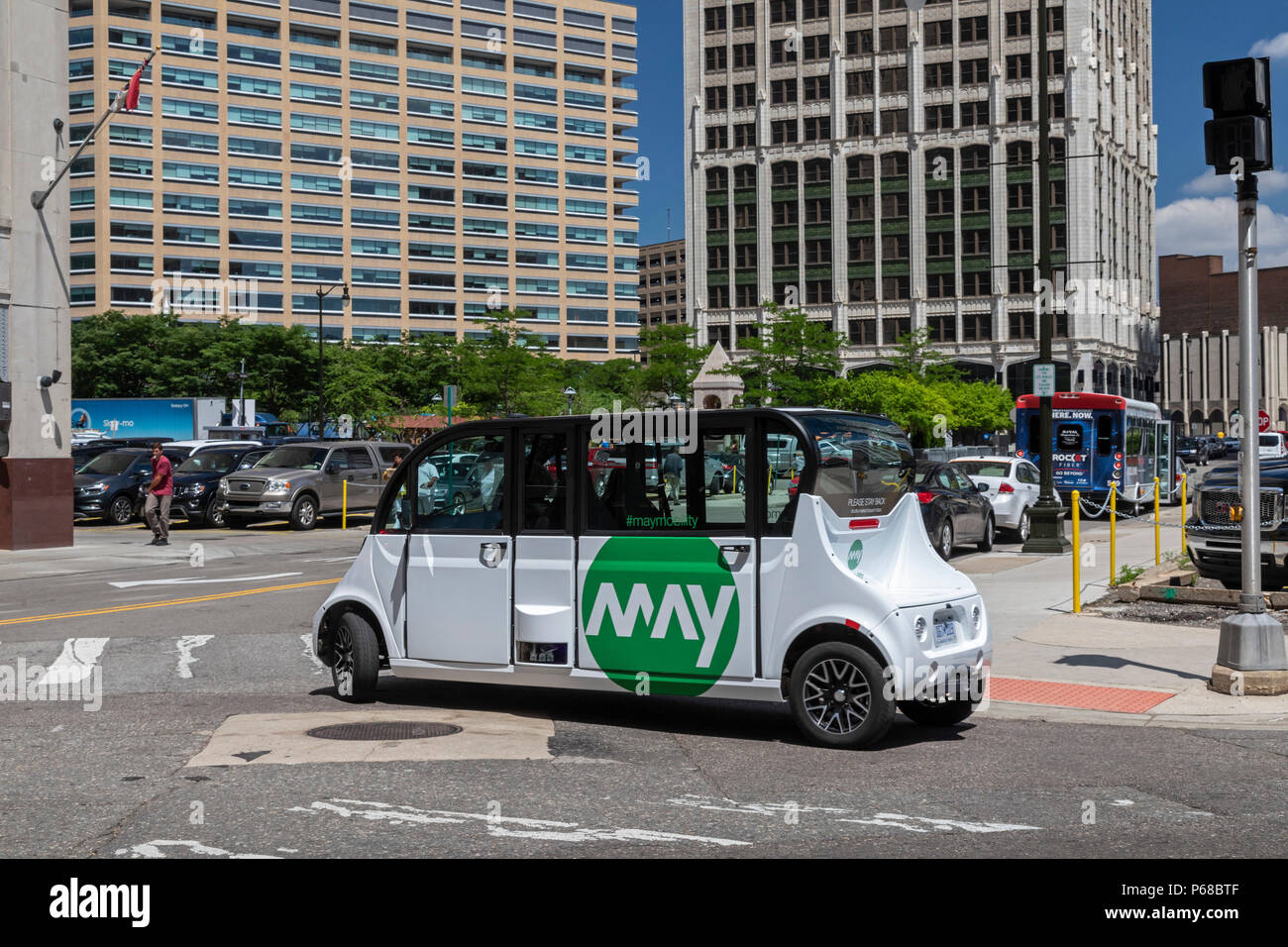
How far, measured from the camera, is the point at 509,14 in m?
124

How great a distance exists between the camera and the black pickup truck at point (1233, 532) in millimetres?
14273

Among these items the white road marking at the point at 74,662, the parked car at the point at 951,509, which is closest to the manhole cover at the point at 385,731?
the white road marking at the point at 74,662

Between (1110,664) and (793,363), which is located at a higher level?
(793,363)

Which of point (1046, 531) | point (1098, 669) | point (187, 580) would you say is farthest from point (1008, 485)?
point (187, 580)

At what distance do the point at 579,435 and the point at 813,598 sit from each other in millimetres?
1964

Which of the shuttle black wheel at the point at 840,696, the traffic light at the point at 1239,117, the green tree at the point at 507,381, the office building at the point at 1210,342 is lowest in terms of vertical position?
the shuttle black wheel at the point at 840,696

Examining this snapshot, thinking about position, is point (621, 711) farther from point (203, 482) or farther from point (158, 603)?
point (203, 482)

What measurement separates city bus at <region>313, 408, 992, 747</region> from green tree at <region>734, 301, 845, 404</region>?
196 ft

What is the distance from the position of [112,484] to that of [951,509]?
822 inches

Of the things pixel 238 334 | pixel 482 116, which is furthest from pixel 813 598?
pixel 482 116

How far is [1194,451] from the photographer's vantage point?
8606cm

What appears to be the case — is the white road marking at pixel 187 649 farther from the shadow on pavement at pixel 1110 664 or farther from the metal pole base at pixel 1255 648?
the metal pole base at pixel 1255 648

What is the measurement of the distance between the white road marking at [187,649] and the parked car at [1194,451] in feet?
219

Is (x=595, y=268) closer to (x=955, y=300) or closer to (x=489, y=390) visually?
(x=955, y=300)
